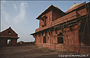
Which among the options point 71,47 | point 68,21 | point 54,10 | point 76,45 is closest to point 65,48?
point 71,47

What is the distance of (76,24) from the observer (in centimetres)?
786

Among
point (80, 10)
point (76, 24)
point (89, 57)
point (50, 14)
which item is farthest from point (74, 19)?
point (50, 14)

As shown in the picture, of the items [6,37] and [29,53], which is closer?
[29,53]

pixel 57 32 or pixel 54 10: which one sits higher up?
pixel 54 10

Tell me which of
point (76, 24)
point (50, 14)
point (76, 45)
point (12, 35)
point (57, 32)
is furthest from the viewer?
point (12, 35)

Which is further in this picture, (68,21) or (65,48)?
(65,48)

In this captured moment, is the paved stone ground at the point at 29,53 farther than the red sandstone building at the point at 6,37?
No

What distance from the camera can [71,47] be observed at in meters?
8.08

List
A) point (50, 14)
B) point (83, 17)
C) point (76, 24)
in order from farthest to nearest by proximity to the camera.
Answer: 1. point (50, 14)
2. point (76, 24)
3. point (83, 17)

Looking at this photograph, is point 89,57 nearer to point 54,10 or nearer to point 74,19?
point 74,19

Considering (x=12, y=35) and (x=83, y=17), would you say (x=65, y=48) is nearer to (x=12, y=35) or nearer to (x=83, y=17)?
(x=83, y=17)

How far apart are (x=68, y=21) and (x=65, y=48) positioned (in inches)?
139

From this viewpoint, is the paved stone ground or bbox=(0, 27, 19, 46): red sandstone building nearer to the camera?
the paved stone ground

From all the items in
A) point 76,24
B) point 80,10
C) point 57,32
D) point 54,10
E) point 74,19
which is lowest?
point 57,32
